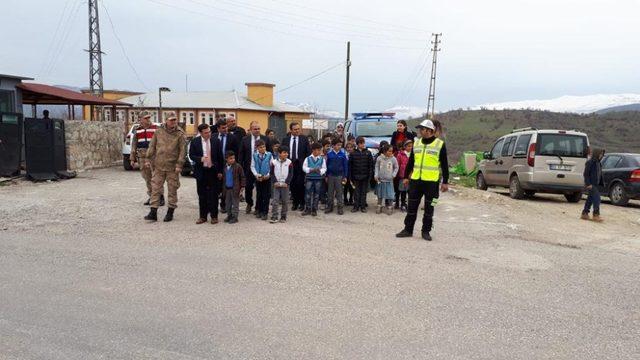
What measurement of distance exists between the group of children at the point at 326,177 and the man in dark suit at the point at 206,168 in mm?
256

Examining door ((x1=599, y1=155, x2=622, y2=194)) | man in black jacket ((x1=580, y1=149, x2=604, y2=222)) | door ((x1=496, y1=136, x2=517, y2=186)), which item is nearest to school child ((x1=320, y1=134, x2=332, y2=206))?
man in black jacket ((x1=580, y1=149, x2=604, y2=222))

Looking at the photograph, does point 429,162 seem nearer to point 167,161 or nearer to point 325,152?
point 325,152

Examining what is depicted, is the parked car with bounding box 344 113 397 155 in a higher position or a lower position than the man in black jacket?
higher

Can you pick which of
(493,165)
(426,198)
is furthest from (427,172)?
(493,165)

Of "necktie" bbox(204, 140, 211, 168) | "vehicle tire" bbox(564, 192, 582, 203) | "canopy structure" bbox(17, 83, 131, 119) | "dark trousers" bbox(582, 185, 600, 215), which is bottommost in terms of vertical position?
"vehicle tire" bbox(564, 192, 582, 203)

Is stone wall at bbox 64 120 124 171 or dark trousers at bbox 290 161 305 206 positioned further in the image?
stone wall at bbox 64 120 124 171

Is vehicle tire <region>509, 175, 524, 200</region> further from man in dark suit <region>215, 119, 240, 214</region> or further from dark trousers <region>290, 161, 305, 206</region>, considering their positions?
man in dark suit <region>215, 119, 240, 214</region>

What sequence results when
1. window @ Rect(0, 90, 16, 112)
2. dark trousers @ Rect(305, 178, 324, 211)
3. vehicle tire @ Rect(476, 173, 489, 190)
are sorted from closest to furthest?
dark trousers @ Rect(305, 178, 324, 211)
window @ Rect(0, 90, 16, 112)
vehicle tire @ Rect(476, 173, 489, 190)

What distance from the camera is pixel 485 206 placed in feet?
38.7

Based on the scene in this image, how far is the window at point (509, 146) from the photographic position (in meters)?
14.4

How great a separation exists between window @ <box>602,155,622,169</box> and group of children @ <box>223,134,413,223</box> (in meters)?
7.86

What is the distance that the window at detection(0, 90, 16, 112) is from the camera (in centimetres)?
1608

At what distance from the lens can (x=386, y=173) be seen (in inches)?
399

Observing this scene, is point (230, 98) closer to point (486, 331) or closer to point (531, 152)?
point (531, 152)
